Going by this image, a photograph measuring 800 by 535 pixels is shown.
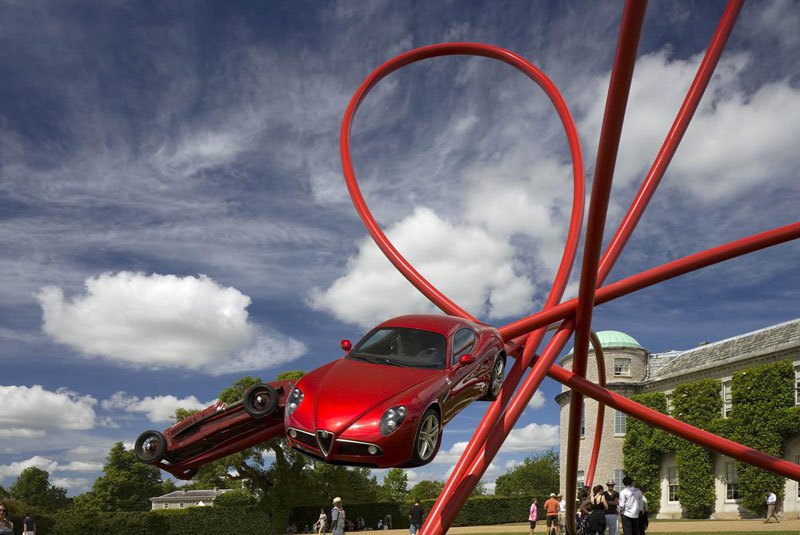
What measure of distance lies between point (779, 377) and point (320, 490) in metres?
27.7

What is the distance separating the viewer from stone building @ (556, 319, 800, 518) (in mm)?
41156

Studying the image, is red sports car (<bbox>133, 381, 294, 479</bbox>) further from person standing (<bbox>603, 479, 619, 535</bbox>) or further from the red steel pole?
person standing (<bbox>603, 479, 619, 535</bbox>)

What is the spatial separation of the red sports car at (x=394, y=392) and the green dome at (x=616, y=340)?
48.5 m

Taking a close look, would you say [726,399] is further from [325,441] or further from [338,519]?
[325,441]

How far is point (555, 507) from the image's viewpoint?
926 inches

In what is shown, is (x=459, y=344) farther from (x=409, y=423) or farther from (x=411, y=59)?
(x=411, y=59)

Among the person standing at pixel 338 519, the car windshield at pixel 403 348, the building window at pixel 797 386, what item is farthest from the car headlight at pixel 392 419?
the building window at pixel 797 386

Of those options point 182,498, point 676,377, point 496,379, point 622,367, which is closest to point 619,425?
point 622,367

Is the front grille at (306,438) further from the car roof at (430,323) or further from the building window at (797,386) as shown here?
the building window at (797,386)

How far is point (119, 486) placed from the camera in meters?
80.0

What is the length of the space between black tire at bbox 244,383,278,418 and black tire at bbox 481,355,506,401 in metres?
2.76

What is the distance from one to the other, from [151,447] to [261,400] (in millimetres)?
2030

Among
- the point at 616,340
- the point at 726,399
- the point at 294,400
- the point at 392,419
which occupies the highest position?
the point at 616,340

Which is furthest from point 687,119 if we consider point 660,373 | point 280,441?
point 660,373
